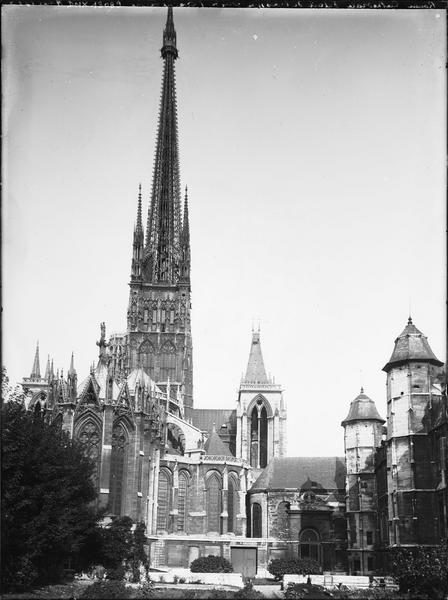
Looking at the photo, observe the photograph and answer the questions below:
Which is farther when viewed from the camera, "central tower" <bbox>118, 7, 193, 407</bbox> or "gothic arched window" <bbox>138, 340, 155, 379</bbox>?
"central tower" <bbox>118, 7, 193, 407</bbox>

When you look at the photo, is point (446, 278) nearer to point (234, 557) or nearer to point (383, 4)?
point (383, 4)

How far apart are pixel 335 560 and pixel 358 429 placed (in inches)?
516

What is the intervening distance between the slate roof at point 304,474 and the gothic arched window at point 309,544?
15.5ft

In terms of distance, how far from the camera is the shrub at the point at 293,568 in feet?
164

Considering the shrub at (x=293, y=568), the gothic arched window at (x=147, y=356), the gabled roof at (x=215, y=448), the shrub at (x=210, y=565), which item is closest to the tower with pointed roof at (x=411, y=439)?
the shrub at (x=293, y=568)

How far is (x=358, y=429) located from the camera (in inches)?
2367

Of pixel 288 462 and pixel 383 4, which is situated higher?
pixel 383 4

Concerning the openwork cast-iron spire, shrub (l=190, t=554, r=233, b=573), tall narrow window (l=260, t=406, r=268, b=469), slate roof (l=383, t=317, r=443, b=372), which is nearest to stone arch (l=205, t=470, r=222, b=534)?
shrub (l=190, t=554, r=233, b=573)

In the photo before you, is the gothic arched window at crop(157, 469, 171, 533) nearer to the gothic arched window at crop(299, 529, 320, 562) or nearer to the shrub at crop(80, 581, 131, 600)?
the gothic arched window at crop(299, 529, 320, 562)

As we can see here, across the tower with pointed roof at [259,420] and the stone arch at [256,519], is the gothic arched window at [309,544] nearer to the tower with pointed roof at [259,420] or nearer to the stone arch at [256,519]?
the stone arch at [256,519]

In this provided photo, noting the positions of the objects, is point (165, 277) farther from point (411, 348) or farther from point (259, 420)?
point (411, 348)

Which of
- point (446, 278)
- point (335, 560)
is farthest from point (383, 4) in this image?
point (335, 560)

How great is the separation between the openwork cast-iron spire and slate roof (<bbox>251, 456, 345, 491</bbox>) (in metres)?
32.5

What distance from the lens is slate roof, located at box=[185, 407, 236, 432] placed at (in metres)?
96.9
